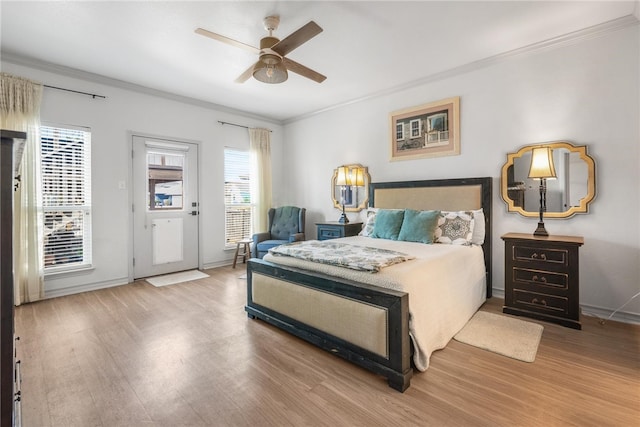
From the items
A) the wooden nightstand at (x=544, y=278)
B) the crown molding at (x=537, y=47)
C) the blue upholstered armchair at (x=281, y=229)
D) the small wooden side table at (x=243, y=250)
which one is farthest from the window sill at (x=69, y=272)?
the wooden nightstand at (x=544, y=278)

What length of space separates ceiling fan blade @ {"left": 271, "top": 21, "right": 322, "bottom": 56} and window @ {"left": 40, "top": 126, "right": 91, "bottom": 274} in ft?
9.84

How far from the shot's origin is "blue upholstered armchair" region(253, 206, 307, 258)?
474 centimetres

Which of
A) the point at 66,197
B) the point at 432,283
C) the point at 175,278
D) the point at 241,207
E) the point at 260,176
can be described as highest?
the point at 260,176

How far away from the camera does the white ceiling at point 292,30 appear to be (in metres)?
2.53

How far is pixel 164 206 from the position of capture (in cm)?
462

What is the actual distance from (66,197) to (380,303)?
13.2 ft

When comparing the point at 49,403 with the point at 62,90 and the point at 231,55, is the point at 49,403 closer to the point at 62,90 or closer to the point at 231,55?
the point at 231,55

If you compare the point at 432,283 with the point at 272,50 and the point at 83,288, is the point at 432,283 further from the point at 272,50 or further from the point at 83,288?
the point at 83,288

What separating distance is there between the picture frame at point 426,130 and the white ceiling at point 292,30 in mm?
420

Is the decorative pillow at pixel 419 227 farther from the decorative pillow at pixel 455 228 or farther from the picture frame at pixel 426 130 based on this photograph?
the picture frame at pixel 426 130

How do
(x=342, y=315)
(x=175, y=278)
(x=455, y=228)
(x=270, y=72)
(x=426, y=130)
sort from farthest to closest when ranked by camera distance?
1. (x=175, y=278)
2. (x=426, y=130)
3. (x=455, y=228)
4. (x=270, y=72)
5. (x=342, y=315)

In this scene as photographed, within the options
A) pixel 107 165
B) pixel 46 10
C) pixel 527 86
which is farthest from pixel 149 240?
pixel 527 86

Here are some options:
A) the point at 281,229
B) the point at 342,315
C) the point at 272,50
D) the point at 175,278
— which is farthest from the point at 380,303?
the point at 175,278

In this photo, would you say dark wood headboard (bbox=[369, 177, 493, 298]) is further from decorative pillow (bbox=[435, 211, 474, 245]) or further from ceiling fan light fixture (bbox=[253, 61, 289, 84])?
ceiling fan light fixture (bbox=[253, 61, 289, 84])
